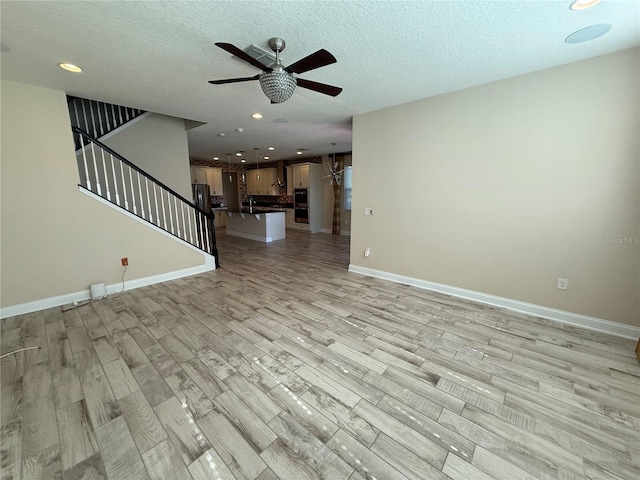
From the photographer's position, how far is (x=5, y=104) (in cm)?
269

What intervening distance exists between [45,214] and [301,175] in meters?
6.57

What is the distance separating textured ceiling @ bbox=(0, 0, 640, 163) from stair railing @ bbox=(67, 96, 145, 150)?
3.75ft

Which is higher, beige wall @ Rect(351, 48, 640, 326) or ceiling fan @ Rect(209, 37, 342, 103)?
ceiling fan @ Rect(209, 37, 342, 103)

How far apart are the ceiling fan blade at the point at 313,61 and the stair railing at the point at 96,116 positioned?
147 inches

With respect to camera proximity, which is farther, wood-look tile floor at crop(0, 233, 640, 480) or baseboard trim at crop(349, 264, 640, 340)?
baseboard trim at crop(349, 264, 640, 340)

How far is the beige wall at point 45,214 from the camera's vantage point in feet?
9.12

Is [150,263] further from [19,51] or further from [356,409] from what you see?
[356,409]

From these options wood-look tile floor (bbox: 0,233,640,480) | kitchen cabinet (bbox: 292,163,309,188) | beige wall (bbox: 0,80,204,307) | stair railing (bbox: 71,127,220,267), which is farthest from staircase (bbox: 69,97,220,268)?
kitchen cabinet (bbox: 292,163,309,188)

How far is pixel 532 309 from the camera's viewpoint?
2883 mm

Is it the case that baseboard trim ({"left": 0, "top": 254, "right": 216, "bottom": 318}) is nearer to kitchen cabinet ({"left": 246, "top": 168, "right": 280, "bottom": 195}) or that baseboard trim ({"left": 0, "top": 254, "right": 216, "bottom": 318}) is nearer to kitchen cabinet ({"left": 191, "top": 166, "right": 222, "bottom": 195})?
kitchen cabinet ({"left": 191, "top": 166, "right": 222, "bottom": 195})

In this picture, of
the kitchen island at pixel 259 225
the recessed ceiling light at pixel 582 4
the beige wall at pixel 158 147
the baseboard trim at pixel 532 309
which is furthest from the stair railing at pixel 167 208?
the recessed ceiling light at pixel 582 4

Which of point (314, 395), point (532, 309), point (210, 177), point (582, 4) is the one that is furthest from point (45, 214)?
point (210, 177)

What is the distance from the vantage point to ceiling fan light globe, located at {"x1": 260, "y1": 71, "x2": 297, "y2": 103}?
1979 mm

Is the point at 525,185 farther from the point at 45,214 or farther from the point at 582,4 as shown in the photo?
the point at 45,214
